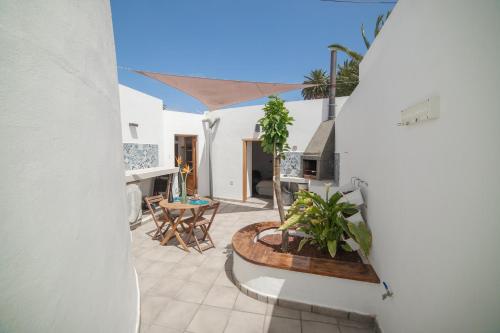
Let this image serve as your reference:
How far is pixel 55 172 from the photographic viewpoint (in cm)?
87

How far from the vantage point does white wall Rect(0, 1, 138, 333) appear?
66 cm

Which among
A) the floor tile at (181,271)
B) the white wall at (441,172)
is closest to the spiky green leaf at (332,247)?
the white wall at (441,172)

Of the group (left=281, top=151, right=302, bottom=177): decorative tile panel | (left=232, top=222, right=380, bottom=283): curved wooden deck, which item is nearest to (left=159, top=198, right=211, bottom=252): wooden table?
(left=232, top=222, right=380, bottom=283): curved wooden deck

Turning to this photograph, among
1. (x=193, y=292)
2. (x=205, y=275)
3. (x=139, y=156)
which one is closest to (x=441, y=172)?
(x=193, y=292)

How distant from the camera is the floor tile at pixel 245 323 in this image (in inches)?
86.9

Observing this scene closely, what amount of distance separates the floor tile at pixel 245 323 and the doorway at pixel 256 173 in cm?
521

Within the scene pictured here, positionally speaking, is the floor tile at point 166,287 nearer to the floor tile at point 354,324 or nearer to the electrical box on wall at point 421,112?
the floor tile at point 354,324

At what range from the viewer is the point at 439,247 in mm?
1310

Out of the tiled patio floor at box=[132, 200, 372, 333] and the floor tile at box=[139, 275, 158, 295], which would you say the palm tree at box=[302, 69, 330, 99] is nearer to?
the tiled patio floor at box=[132, 200, 372, 333]

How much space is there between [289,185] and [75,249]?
20.0 ft

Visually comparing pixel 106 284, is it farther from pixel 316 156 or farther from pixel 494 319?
pixel 316 156

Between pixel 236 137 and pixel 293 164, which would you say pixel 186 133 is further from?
pixel 293 164

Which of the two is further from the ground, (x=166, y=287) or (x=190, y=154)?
(x=190, y=154)

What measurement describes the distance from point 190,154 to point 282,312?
274 inches
